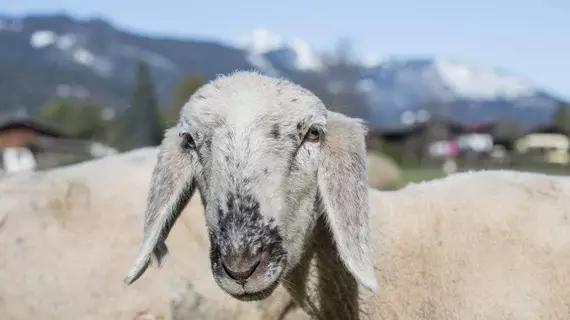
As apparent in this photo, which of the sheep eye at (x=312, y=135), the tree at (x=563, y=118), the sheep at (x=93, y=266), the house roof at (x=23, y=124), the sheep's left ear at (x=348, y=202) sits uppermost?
the sheep eye at (x=312, y=135)

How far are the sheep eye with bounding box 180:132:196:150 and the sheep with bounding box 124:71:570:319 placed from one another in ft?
0.03

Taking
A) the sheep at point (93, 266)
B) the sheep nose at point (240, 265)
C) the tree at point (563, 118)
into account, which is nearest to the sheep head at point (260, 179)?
the sheep nose at point (240, 265)

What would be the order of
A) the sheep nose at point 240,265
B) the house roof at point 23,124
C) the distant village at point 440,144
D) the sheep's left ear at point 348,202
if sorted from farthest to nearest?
the house roof at point 23,124 → the distant village at point 440,144 → the sheep's left ear at point 348,202 → the sheep nose at point 240,265

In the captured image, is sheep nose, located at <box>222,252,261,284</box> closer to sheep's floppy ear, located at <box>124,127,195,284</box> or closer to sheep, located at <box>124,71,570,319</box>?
sheep, located at <box>124,71,570,319</box>

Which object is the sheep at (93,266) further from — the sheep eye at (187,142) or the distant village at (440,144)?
the distant village at (440,144)

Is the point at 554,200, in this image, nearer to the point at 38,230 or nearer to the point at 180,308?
the point at 180,308

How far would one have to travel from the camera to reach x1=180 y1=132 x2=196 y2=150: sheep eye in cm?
403

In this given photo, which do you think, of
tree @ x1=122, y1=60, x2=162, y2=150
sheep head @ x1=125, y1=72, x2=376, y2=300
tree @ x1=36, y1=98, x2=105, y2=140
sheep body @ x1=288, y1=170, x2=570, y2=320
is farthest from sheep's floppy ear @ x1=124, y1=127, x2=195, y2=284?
tree @ x1=36, y1=98, x2=105, y2=140

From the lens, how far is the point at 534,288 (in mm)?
4047

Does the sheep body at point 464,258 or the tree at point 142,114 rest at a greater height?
the sheep body at point 464,258

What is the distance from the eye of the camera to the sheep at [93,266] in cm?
521

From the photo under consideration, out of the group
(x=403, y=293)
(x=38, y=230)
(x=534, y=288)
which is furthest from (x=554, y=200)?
(x=38, y=230)

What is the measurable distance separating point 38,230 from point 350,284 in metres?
2.42

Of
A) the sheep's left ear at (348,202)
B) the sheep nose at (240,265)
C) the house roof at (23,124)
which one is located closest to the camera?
the sheep nose at (240,265)
